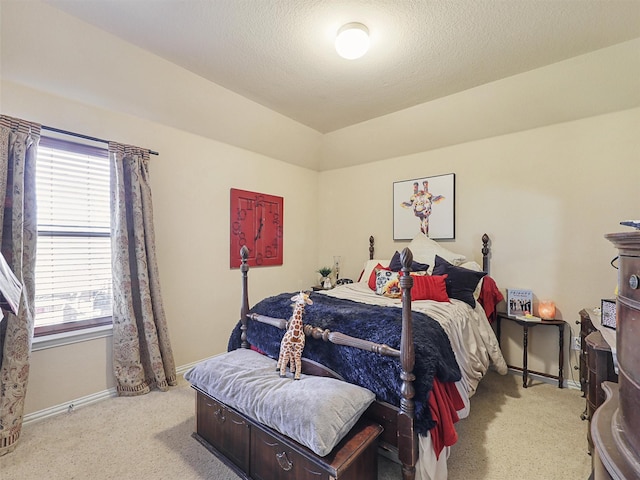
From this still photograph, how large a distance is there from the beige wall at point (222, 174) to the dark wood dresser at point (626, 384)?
7.39 feet

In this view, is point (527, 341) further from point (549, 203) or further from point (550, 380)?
point (549, 203)

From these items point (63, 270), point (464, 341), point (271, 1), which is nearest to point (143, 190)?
point (63, 270)

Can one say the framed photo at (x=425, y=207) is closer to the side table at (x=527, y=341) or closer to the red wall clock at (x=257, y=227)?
the side table at (x=527, y=341)

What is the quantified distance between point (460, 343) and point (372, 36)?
7.48ft

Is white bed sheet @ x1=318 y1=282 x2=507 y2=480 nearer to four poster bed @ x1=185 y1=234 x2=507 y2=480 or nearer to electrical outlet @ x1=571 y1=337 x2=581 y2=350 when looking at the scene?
four poster bed @ x1=185 y1=234 x2=507 y2=480

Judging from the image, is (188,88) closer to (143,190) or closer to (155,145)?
(155,145)

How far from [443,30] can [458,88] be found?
89 centimetres

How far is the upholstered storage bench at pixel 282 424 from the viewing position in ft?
4.35

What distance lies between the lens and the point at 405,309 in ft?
4.96

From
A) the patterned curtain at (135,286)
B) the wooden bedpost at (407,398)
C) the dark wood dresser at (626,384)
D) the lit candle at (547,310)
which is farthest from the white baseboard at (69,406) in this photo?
the lit candle at (547,310)

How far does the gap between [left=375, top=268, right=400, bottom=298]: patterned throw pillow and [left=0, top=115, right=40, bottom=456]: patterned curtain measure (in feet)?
8.98

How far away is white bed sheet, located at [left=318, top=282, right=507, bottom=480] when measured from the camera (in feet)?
4.92

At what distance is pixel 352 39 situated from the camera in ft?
6.57

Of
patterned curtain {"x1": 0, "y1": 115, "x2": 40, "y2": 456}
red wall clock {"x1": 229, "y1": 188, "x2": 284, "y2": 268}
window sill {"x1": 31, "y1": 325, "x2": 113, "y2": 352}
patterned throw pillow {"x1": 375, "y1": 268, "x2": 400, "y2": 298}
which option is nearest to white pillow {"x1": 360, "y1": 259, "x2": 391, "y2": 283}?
patterned throw pillow {"x1": 375, "y1": 268, "x2": 400, "y2": 298}
